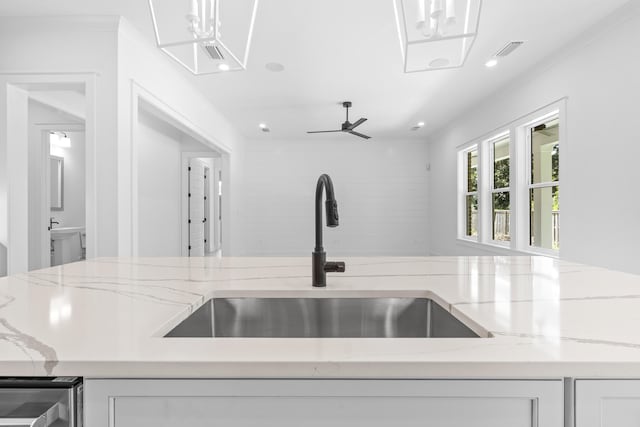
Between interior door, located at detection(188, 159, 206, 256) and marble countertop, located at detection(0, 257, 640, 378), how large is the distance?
5.08 meters

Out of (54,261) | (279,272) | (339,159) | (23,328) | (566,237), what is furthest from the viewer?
(339,159)

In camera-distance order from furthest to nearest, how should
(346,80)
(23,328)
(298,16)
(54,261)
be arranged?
(54,261)
(346,80)
(298,16)
(23,328)

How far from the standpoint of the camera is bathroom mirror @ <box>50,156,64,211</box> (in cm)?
525

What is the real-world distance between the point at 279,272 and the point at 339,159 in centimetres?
595

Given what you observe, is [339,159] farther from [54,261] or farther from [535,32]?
[54,261]

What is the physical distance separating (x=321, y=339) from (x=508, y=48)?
3.45 metres

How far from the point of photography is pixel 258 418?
53 centimetres

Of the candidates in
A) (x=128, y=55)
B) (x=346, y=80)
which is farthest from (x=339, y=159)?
(x=128, y=55)

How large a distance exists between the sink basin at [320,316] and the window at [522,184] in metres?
3.08

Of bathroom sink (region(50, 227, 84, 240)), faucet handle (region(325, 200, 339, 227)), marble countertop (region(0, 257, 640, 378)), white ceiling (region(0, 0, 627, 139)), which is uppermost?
white ceiling (region(0, 0, 627, 139))

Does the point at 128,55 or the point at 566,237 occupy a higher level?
the point at 128,55

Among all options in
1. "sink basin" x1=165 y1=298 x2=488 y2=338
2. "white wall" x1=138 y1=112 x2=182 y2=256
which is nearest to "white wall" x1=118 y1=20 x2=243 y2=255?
"white wall" x1=138 y1=112 x2=182 y2=256

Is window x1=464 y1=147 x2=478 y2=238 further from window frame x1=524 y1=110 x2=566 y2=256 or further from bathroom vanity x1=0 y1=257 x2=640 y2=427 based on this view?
bathroom vanity x1=0 y1=257 x2=640 y2=427

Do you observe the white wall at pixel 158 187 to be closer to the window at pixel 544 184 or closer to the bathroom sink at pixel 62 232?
the bathroom sink at pixel 62 232
